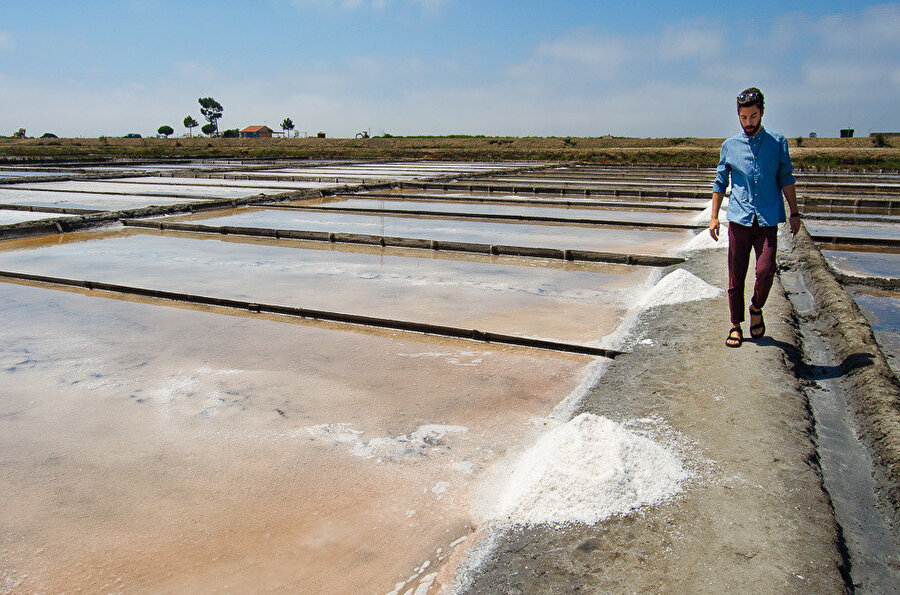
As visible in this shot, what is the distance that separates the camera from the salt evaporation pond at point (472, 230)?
6.32m

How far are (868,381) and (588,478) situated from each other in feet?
4.51

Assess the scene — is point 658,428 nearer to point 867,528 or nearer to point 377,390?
point 867,528

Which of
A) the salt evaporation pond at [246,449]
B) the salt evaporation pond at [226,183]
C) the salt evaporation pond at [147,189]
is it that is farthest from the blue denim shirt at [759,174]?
the salt evaporation pond at [226,183]

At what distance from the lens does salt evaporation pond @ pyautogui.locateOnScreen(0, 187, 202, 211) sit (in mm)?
8906

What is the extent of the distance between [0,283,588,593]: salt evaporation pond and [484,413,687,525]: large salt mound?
0.51 feet

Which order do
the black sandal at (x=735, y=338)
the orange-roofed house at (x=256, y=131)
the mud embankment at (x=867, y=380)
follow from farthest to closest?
the orange-roofed house at (x=256, y=131) → the black sandal at (x=735, y=338) → the mud embankment at (x=867, y=380)

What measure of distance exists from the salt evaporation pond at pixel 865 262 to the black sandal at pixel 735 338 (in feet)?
8.79

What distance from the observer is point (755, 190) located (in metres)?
2.52

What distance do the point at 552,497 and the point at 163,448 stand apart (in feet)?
4.10

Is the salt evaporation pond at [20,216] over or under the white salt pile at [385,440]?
over

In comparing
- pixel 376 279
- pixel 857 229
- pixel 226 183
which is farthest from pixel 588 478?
pixel 226 183

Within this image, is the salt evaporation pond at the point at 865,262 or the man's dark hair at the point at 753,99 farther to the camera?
the salt evaporation pond at the point at 865,262

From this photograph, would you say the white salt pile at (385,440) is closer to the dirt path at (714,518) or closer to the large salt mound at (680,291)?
the dirt path at (714,518)

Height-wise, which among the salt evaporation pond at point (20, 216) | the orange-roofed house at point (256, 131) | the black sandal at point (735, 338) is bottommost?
the black sandal at point (735, 338)
